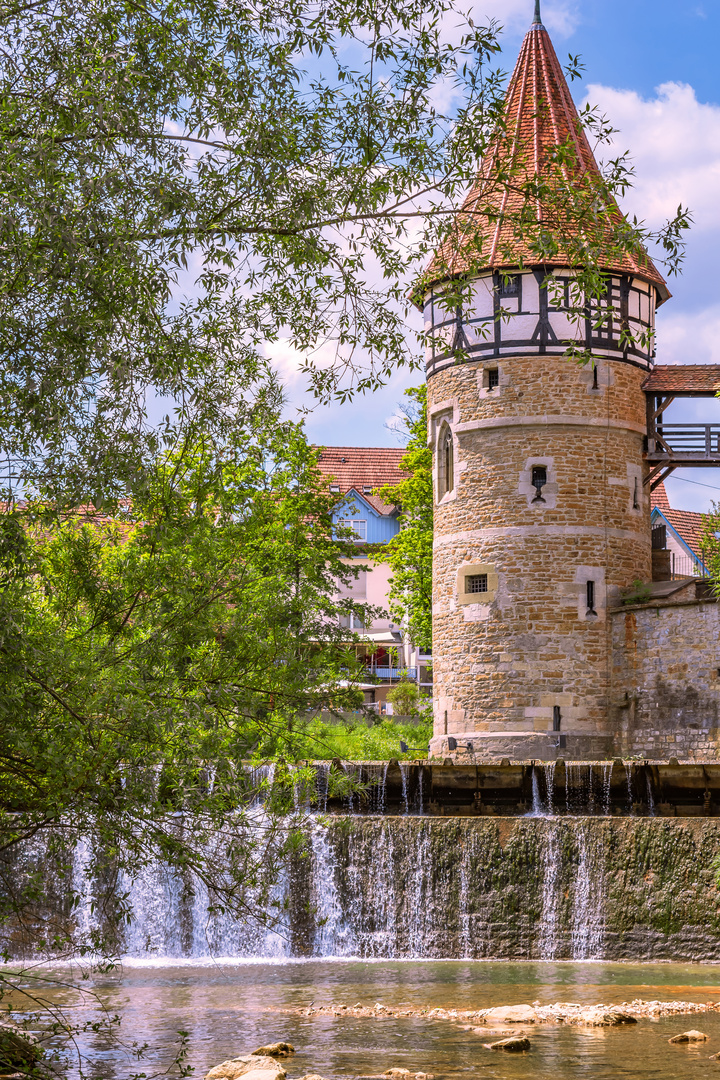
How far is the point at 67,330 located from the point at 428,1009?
21.8 feet

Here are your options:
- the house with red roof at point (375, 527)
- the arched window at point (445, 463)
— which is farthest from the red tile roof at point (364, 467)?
the arched window at point (445, 463)

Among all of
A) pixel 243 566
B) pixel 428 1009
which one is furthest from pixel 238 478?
pixel 428 1009

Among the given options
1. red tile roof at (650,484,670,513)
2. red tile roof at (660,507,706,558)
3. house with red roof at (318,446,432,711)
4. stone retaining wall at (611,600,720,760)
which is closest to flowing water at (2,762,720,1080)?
stone retaining wall at (611,600,720,760)

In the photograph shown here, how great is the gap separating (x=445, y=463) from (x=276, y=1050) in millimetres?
18429

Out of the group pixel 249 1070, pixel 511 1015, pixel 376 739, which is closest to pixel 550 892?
pixel 511 1015

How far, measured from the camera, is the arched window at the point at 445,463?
26250 millimetres

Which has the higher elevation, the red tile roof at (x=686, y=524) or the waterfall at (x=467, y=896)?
the red tile roof at (x=686, y=524)

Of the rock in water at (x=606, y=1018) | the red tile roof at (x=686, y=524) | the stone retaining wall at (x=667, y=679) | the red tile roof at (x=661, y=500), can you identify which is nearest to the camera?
the rock in water at (x=606, y=1018)

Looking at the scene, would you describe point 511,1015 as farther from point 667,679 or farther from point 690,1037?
point 667,679

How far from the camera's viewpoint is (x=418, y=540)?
3097 cm

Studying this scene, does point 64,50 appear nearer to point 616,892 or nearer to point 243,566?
point 243,566

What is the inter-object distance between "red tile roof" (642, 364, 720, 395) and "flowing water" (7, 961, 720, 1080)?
14168 millimetres

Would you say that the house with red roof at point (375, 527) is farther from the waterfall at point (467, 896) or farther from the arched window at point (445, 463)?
the waterfall at point (467, 896)

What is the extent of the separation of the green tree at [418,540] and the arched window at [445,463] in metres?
3.98
